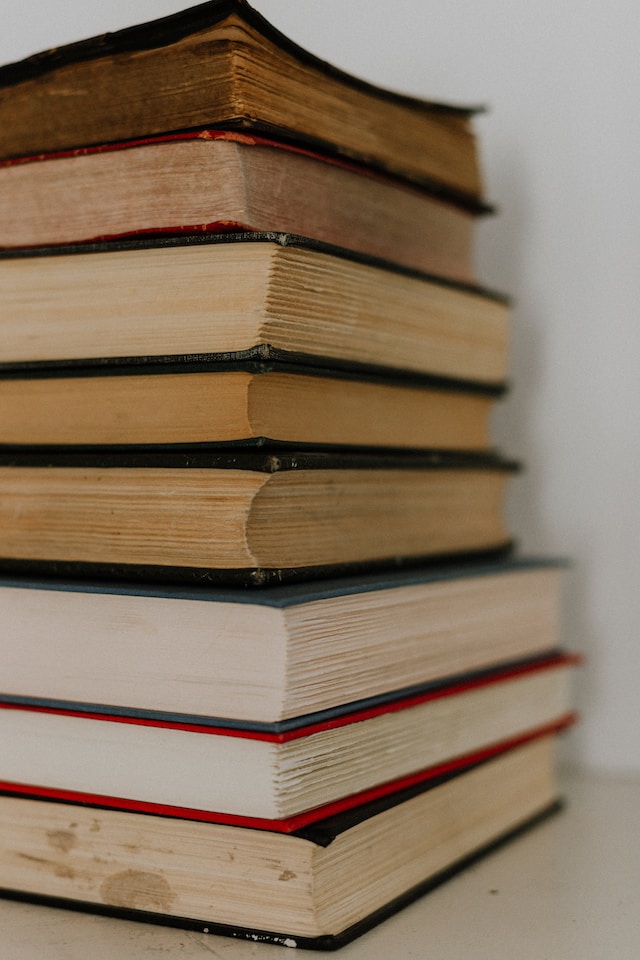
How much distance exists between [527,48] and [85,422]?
1.86 feet

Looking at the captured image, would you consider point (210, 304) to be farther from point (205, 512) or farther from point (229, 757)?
point (229, 757)

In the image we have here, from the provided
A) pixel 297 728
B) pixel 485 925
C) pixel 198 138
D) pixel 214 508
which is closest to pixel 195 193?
pixel 198 138

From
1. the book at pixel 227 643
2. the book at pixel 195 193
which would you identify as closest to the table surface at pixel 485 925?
the book at pixel 227 643

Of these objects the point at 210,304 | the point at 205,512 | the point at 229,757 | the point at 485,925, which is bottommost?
the point at 485,925

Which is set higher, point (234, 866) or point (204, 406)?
point (204, 406)

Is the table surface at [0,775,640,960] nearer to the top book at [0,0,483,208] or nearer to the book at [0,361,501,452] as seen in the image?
the book at [0,361,501,452]

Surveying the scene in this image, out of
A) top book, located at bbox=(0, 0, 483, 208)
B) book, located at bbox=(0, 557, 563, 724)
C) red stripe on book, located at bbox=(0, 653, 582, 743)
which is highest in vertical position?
top book, located at bbox=(0, 0, 483, 208)

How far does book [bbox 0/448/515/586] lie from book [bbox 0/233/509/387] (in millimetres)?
58

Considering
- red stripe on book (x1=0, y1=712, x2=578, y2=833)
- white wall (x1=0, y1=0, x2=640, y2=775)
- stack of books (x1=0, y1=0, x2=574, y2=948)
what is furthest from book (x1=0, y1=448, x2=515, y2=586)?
white wall (x1=0, y1=0, x2=640, y2=775)

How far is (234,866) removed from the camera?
1.95 ft

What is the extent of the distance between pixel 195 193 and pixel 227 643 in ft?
0.79

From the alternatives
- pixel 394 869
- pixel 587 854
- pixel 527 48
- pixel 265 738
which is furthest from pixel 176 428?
pixel 527 48

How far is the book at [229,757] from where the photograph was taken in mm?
577

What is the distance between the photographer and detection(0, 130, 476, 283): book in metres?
0.61
